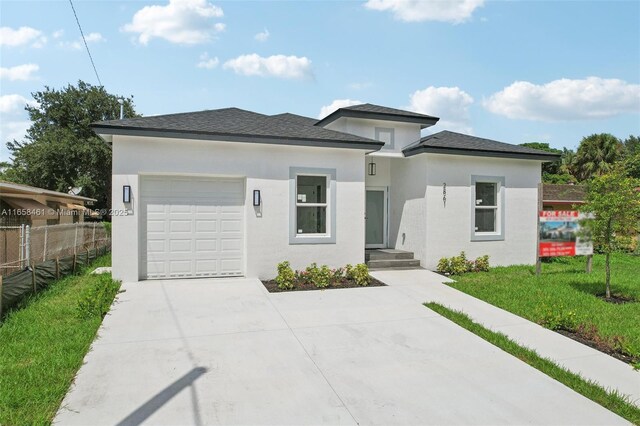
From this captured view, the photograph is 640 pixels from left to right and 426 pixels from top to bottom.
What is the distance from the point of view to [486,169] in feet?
35.6

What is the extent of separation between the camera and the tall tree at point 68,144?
2891cm

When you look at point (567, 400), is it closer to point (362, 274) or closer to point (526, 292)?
point (526, 292)

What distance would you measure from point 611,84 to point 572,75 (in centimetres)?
394

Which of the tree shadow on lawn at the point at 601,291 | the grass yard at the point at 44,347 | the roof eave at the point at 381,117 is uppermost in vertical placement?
the roof eave at the point at 381,117

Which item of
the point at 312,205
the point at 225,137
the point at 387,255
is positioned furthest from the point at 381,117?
the point at 225,137

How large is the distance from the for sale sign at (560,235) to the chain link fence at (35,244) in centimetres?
1132

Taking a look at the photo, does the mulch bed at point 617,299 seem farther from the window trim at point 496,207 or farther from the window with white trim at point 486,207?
the window with white trim at point 486,207

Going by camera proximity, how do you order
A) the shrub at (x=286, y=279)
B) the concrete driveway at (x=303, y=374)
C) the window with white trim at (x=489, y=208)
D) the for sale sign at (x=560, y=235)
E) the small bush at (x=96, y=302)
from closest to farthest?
1. the concrete driveway at (x=303, y=374)
2. the small bush at (x=96, y=302)
3. the shrub at (x=286, y=279)
4. the for sale sign at (x=560, y=235)
5. the window with white trim at (x=489, y=208)

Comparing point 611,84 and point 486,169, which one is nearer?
point 486,169

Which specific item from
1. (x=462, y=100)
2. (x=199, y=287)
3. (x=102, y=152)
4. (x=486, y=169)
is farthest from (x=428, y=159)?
(x=102, y=152)

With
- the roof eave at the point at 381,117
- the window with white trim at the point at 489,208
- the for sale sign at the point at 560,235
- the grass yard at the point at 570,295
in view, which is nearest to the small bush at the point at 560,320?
the grass yard at the point at 570,295

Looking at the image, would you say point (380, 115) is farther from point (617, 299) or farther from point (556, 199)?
point (556, 199)

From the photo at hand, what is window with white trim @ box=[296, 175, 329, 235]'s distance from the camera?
9172 mm

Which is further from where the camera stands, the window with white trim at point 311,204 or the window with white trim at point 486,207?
the window with white trim at point 486,207
